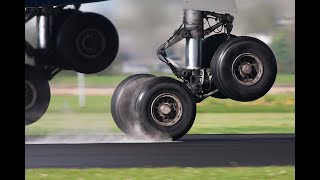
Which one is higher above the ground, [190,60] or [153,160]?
[190,60]

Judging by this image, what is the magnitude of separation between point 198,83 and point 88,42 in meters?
3.50

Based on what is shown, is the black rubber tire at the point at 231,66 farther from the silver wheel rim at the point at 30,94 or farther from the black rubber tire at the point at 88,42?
the silver wheel rim at the point at 30,94

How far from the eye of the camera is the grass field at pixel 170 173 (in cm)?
1318

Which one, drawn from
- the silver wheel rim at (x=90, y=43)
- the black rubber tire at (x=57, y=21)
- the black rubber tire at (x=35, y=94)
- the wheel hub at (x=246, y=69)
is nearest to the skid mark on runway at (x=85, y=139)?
the black rubber tire at (x=35, y=94)

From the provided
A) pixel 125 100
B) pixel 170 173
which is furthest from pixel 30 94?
pixel 170 173

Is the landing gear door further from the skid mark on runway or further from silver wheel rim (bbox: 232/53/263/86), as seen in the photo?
the skid mark on runway

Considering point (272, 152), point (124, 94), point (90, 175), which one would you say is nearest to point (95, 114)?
point (124, 94)

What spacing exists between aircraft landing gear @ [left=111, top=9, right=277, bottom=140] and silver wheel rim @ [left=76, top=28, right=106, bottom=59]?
2635mm

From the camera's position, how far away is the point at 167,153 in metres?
16.6

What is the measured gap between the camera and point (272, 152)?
1688 cm

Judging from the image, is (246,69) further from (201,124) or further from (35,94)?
(201,124)
